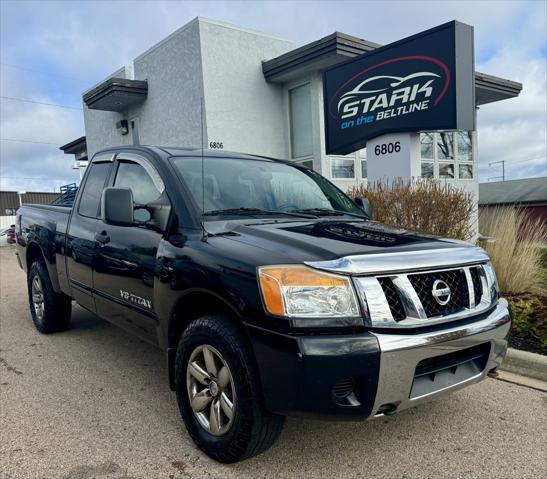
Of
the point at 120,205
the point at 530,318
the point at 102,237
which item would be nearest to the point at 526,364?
the point at 530,318

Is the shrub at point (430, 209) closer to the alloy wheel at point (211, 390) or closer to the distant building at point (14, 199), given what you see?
the alloy wheel at point (211, 390)

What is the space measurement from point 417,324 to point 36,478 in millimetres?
2145

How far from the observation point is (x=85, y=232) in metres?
4.08

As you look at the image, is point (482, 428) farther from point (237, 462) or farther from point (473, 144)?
point (473, 144)

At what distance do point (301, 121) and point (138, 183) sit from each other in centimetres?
1071

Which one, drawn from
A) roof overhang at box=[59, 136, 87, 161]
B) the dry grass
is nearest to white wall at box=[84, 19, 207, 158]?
roof overhang at box=[59, 136, 87, 161]

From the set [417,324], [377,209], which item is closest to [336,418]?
[417,324]

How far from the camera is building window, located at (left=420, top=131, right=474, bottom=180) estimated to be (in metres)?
14.5

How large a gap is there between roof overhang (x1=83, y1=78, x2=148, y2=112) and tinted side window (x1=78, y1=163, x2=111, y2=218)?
1124cm

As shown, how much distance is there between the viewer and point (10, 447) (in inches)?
112

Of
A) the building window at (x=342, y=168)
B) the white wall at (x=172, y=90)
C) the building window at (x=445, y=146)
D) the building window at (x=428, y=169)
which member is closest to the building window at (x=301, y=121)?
the building window at (x=342, y=168)

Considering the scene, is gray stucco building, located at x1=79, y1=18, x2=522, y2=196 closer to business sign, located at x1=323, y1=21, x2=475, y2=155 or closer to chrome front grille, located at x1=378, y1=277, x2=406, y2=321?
business sign, located at x1=323, y1=21, x2=475, y2=155

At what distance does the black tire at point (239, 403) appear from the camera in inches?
90.7

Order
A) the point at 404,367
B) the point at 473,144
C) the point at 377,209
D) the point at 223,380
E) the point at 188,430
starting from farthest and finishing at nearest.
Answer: the point at 473,144 → the point at 377,209 → the point at 188,430 → the point at 223,380 → the point at 404,367
